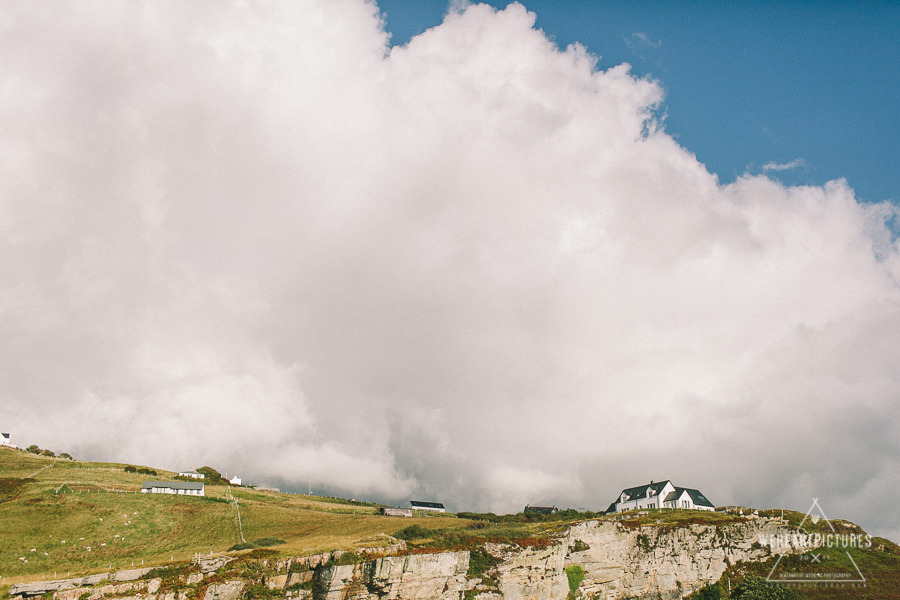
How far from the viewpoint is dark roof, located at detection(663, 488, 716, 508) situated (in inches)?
4206

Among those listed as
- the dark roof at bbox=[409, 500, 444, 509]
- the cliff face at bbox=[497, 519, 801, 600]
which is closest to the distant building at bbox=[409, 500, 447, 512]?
the dark roof at bbox=[409, 500, 444, 509]

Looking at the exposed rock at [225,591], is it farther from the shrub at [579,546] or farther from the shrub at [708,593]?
the shrub at [708,593]

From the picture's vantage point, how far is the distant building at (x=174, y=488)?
11472cm

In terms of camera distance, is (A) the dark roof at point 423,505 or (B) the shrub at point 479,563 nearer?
(B) the shrub at point 479,563

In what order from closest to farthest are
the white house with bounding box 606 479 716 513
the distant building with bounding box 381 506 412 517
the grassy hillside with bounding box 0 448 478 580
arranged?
the grassy hillside with bounding box 0 448 478 580 → the white house with bounding box 606 479 716 513 → the distant building with bounding box 381 506 412 517

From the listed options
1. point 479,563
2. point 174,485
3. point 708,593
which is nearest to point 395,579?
point 479,563

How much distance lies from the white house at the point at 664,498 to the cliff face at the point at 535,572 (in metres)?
37.8

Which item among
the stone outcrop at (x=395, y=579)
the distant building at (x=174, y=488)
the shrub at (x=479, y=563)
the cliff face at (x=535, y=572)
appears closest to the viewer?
the cliff face at (x=535, y=572)

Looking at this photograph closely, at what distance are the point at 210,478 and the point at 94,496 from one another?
221 ft

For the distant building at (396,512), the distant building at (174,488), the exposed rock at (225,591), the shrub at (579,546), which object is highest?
the distant building at (174,488)

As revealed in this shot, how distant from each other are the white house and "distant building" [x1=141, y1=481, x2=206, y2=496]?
93.3 m

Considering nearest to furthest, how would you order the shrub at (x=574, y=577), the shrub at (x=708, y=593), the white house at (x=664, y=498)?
1. the shrub at (x=574, y=577)
2. the shrub at (x=708, y=593)
3. the white house at (x=664, y=498)

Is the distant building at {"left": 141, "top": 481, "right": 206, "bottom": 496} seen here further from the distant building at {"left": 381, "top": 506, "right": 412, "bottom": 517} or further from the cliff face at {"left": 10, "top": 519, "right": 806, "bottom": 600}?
the cliff face at {"left": 10, "top": 519, "right": 806, "bottom": 600}

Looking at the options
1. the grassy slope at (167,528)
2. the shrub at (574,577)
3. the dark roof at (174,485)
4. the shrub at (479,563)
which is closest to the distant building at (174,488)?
the dark roof at (174,485)
